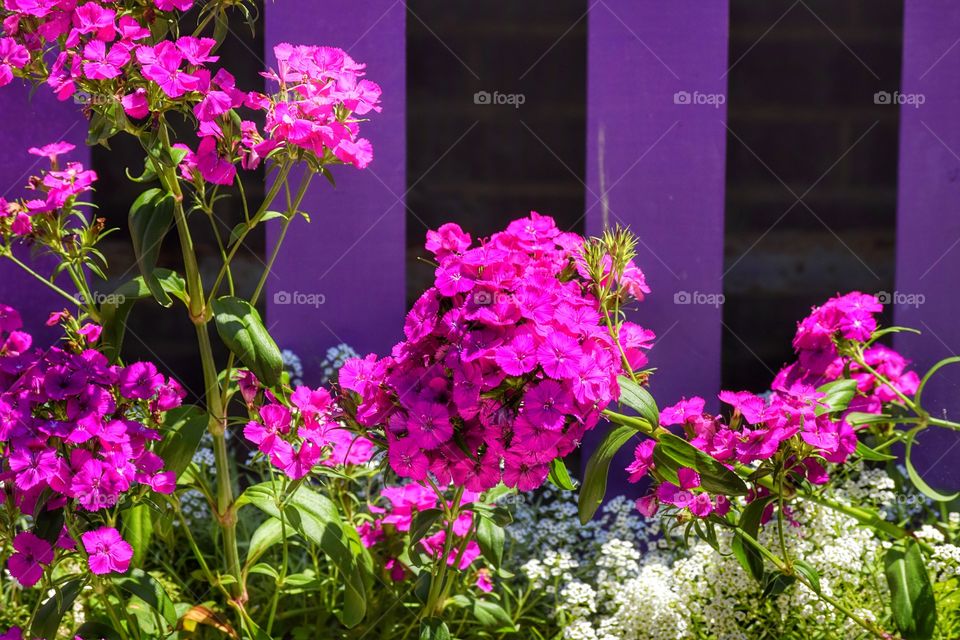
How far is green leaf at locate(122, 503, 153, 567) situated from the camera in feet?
7.61

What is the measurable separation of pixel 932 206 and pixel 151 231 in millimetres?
2398

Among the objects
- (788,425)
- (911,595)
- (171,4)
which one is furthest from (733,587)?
(171,4)

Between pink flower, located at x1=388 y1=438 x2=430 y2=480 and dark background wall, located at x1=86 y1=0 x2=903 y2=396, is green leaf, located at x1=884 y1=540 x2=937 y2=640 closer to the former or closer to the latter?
pink flower, located at x1=388 y1=438 x2=430 y2=480

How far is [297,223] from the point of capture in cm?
314

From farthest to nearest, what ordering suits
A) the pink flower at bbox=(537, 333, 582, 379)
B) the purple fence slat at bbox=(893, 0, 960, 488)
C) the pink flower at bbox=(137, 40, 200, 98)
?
the purple fence slat at bbox=(893, 0, 960, 488), the pink flower at bbox=(137, 40, 200, 98), the pink flower at bbox=(537, 333, 582, 379)

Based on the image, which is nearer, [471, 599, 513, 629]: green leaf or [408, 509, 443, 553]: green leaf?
[408, 509, 443, 553]: green leaf

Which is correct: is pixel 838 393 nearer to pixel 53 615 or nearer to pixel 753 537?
pixel 753 537

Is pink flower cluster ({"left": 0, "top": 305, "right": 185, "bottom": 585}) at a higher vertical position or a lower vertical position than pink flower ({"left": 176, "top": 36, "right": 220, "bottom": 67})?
lower

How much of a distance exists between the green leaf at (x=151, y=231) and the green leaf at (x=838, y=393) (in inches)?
56.1

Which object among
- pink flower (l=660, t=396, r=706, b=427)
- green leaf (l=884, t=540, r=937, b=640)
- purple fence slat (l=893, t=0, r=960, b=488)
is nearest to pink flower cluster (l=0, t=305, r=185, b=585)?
pink flower (l=660, t=396, r=706, b=427)

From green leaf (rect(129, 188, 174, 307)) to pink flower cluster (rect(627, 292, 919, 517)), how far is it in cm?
103

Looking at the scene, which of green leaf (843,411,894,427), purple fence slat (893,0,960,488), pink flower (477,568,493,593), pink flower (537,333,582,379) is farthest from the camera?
purple fence slat (893,0,960,488)

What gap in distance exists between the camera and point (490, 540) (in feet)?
7.44

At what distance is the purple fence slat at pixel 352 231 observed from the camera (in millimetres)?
3078
